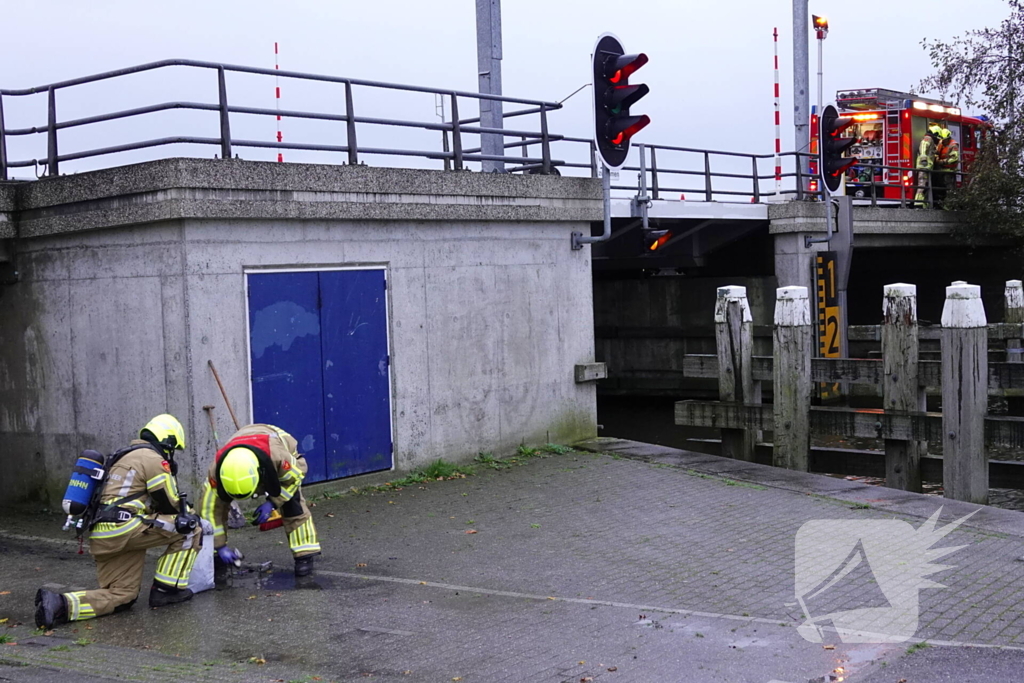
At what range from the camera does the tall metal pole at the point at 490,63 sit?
1375 cm

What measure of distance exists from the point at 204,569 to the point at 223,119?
14.1 ft

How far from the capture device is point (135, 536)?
24.8 ft

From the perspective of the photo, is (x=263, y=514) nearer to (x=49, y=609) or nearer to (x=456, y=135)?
(x=49, y=609)

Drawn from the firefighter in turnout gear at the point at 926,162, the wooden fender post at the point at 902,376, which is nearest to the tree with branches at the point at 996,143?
the firefighter in turnout gear at the point at 926,162

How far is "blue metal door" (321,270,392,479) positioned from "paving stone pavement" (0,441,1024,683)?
0.49 metres

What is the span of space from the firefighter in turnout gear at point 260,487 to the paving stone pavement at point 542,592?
0.26 metres

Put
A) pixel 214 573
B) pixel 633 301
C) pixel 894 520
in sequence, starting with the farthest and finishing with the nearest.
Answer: pixel 633 301
pixel 894 520
pixel 214 573

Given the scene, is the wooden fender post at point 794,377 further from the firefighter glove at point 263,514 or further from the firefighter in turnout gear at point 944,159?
the firefighter in turnout gear at point 944,159

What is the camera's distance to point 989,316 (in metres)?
27.1

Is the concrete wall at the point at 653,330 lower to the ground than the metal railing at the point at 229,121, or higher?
lower

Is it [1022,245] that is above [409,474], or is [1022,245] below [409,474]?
above

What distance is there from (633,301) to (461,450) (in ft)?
47.3

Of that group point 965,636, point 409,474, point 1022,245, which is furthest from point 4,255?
point 1022,245

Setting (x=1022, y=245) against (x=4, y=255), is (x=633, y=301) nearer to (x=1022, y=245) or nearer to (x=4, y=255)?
(x=1022, y=245)
